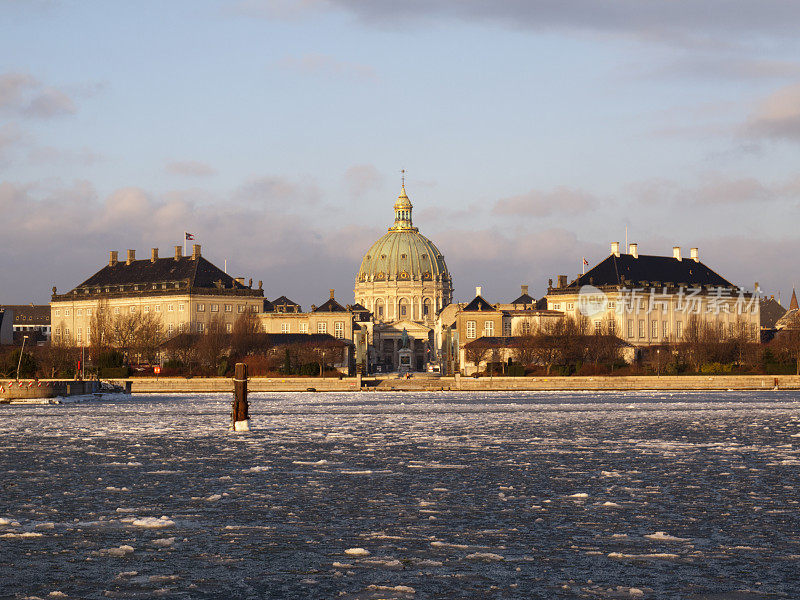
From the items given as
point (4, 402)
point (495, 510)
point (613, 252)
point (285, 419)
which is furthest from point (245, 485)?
point (613, 252)

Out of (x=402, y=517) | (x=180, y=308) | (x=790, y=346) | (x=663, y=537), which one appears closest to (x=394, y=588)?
(x=663, y=537)

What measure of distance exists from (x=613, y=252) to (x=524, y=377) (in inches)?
2094

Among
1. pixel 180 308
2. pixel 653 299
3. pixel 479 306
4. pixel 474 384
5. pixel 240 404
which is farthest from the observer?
pixel 479 306

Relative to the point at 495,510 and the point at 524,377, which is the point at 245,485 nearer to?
the point at 495,510

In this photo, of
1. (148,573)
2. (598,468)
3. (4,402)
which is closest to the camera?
(148,573)

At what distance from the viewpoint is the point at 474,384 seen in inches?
4318

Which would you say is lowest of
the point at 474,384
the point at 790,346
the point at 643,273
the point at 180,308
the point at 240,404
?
the point at 240,404

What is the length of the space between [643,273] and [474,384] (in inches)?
2158

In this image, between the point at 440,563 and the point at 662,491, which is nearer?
the point at 440,563

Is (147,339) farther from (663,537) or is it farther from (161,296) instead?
(663,537)

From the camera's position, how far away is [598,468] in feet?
93.1

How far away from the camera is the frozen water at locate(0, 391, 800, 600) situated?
16.0 metres

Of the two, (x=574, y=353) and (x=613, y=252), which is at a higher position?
(x=613, y=252)

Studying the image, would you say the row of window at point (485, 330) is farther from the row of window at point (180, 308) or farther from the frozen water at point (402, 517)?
the frozen water at point (402, 517)
